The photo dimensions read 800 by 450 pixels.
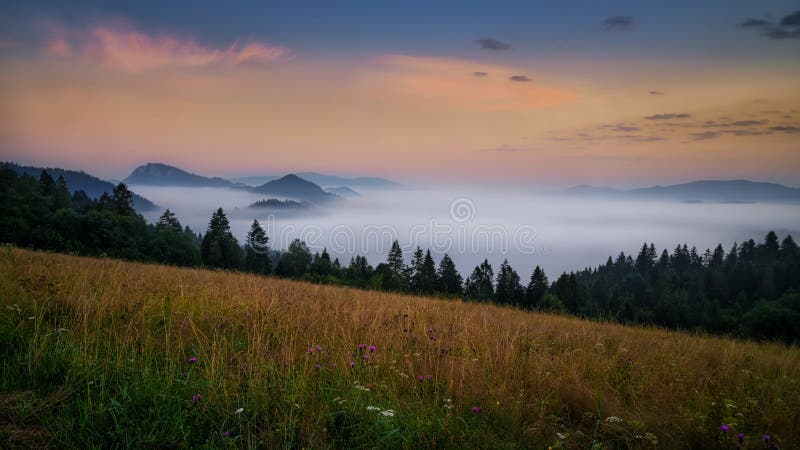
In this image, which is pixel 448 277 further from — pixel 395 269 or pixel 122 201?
pixel 122 201

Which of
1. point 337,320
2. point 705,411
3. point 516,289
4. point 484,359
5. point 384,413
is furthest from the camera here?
point 516,289

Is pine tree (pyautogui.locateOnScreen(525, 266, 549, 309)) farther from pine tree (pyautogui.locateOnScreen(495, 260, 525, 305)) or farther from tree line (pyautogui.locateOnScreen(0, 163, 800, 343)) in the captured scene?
pine tree (pyautogui.locateOnScreen(495, 260, 525, 305))

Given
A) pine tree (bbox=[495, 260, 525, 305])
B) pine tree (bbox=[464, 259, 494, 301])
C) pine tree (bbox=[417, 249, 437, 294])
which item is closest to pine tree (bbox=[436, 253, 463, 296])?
pine tree (bbox=[417, 249, 437, 294])

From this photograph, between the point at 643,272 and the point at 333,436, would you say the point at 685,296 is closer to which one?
the point at 643,272

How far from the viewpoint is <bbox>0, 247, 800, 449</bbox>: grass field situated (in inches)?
114

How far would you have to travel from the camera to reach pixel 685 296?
86.2 m

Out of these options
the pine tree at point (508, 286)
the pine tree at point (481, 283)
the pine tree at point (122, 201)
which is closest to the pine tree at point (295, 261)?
the pine tree at point (122, 201)

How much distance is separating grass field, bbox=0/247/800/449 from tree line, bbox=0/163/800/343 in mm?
13343

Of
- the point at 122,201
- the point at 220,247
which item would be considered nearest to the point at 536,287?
the point at 220,247

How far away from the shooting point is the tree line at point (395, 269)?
4228 centimetres

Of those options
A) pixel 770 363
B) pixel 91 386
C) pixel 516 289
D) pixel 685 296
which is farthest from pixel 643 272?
pixel 91 386

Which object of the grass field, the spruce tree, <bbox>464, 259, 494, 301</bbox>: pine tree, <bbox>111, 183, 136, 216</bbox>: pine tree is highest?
<bbox>111, 183, 136, 216</bbox>: pine tree

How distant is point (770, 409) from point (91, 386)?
260 inches

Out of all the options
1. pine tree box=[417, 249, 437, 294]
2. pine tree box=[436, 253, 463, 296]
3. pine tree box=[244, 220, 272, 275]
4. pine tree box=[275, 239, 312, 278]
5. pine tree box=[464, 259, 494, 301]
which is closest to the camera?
pine tree box=[436, 253, 463, 296]
